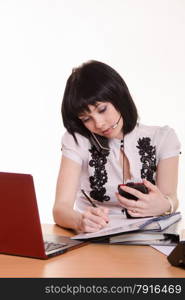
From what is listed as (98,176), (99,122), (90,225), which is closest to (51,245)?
(90,225)

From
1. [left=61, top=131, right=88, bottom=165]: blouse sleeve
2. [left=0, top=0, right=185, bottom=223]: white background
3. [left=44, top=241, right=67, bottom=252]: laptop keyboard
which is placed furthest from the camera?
[left=0, top=0, right=185, bottom=223]: white background

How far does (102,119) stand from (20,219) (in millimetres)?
789

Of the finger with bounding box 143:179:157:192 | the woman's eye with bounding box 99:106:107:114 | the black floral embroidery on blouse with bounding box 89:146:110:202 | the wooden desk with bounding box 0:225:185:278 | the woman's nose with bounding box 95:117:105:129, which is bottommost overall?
the black floral embroidery on blouse with bounding box 89:146:110:202

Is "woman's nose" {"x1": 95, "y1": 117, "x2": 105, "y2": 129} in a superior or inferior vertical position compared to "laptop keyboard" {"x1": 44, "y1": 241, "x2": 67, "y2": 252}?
superior

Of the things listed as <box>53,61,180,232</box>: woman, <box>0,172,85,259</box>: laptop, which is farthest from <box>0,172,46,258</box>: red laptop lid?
<box>53,61,180,232</box>: woman

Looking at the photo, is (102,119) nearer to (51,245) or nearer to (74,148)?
(74,148)

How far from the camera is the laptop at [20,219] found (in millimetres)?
1137

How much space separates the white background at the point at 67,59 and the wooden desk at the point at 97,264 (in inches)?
108

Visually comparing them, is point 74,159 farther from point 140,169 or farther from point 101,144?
point 140,169

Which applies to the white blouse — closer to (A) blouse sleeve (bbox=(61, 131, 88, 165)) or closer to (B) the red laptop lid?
(A) blouse sleeve (bbox=(61, 131, 88, 165))

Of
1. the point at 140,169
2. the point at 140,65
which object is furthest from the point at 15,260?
the point at 140,65

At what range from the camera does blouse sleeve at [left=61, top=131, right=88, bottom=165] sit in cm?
204

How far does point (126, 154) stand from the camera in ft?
6.88

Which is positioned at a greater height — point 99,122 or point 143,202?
point 99,122
